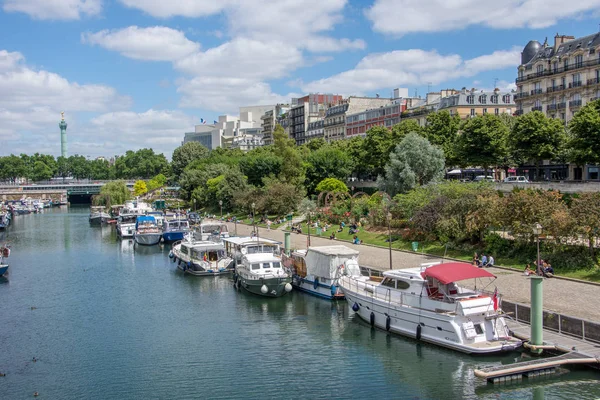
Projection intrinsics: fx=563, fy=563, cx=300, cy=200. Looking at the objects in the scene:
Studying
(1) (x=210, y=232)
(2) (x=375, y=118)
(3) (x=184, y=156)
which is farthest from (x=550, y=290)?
(3) (x=184, y=156)

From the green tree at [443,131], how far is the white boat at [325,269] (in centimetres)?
4328

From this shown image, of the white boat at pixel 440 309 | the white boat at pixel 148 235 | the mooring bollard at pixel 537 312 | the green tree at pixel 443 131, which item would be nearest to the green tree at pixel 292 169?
the green tree at pixel 443 131

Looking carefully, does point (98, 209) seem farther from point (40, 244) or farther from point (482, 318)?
point (482, 318)

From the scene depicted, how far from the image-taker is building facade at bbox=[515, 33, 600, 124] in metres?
72.8

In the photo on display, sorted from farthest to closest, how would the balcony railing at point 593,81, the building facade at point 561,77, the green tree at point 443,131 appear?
the green tree at point 443,131 < the building facade at point 561,77 < the balcony railing at point 593,81

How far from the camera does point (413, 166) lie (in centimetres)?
7019

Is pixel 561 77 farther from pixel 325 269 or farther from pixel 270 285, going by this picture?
pixel 270 285

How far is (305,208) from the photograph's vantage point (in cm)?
7606

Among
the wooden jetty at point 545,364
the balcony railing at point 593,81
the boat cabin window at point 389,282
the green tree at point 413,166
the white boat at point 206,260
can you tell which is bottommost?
the wooden jetty at point 545,364

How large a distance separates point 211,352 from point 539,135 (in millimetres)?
50108

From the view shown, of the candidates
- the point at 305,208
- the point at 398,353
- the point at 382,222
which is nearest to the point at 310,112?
the point at 305,208

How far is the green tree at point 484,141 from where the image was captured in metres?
71.2

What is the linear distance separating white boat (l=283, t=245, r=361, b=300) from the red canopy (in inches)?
377

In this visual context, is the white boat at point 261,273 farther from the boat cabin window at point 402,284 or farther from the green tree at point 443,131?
the green tree at point 443,131
